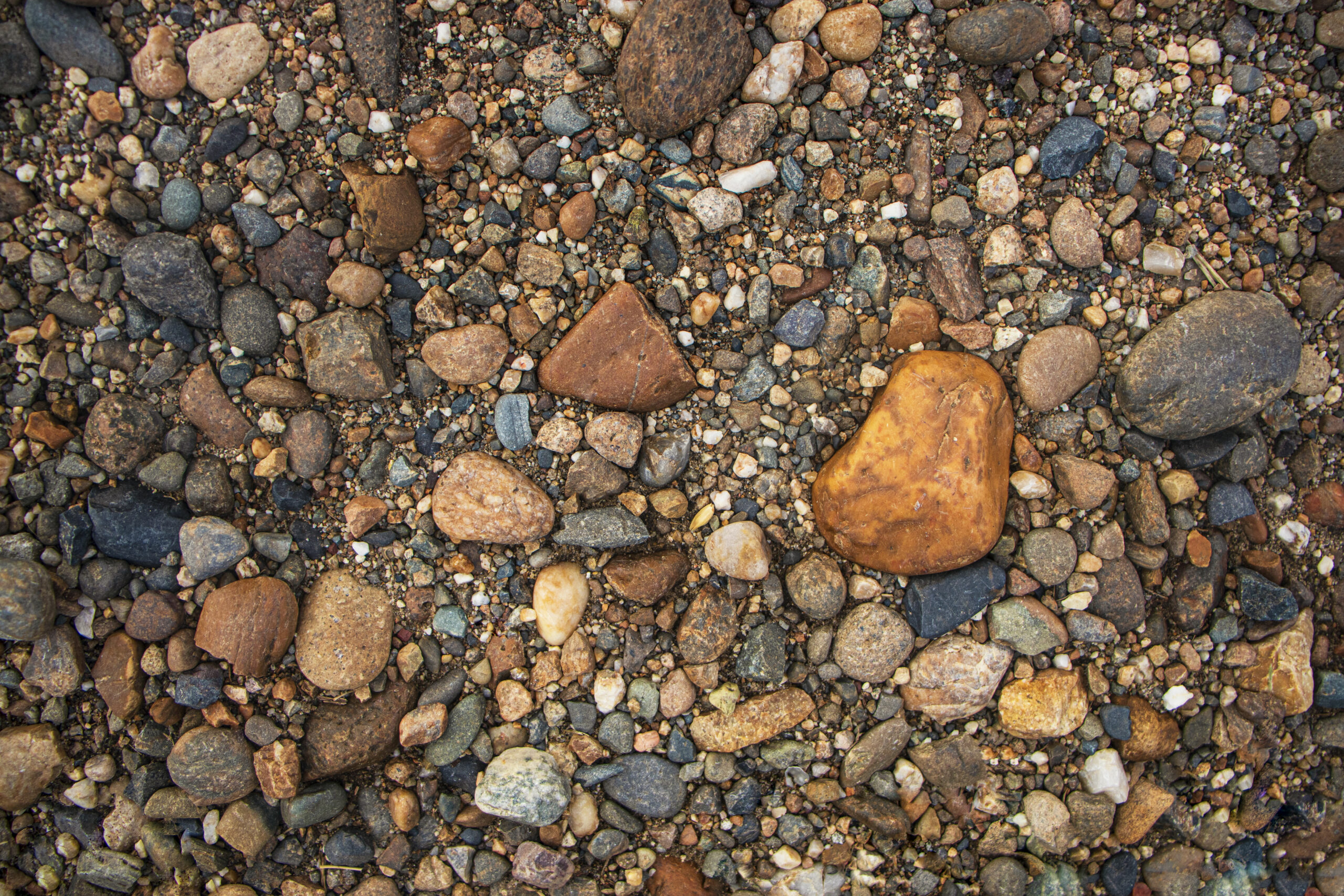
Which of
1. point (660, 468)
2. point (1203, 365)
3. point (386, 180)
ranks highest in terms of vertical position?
point (386, 180)

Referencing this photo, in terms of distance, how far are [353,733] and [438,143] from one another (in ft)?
5.95

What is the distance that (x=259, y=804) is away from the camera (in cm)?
215

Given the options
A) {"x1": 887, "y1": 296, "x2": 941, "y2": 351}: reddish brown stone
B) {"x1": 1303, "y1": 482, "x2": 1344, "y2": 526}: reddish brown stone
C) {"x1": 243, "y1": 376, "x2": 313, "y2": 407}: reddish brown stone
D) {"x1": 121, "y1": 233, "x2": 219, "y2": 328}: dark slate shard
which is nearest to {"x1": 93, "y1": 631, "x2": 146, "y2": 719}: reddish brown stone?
{"x1": 243, "y1": 376, "x2": 313, "y2": 407}: reddish brown stone

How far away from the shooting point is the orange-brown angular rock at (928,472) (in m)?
1.97

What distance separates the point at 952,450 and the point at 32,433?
9.11ft

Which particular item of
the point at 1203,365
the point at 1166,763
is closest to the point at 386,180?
the point at 1203,365

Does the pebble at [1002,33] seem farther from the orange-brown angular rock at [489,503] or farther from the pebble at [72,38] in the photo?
the pebble at [72,38]

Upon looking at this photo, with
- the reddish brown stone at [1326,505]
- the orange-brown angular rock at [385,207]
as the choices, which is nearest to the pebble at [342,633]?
the orange-brown angular rock at [385,207]

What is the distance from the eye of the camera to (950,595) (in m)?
2.09

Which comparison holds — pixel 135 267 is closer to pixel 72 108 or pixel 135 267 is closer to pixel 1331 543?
pixel 72 108

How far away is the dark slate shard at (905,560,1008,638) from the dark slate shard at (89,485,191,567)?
2.29 m

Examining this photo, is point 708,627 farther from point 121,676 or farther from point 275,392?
point 121,676

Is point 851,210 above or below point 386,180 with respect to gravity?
below

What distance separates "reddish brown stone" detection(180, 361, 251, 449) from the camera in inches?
83.7
